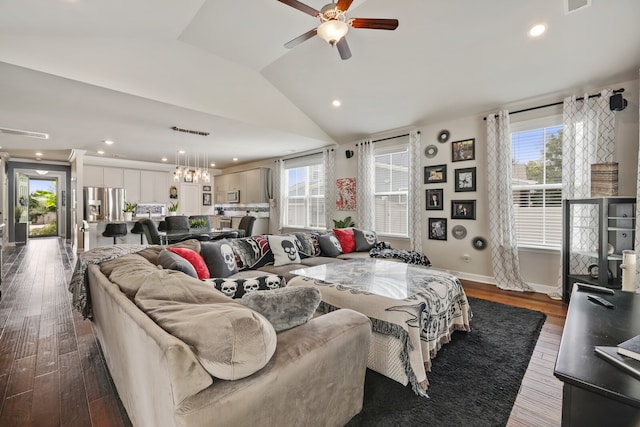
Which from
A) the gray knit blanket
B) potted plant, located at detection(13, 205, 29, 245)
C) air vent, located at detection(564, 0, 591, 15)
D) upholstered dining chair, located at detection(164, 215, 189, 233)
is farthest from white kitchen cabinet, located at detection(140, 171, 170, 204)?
air vent, located at detection(564, 0, 591, 15)

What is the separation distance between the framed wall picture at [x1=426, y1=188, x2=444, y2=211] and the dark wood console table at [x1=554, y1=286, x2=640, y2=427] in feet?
12.8

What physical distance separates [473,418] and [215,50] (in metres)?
4.82

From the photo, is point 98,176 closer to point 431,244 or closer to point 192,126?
point 192,126

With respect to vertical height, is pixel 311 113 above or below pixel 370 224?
above

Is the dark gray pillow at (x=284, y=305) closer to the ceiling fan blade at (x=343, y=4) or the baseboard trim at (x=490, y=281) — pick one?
the ceiling fan blade at (x=343, y=4)

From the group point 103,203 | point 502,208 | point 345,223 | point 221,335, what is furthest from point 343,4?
point 103,203

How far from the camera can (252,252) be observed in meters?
3.46

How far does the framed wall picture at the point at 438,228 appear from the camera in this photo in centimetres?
484

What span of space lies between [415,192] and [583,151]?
86.7 inches

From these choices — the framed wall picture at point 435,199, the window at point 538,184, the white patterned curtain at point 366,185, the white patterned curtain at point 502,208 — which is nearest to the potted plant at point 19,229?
the white patterned curtain at point 366,185

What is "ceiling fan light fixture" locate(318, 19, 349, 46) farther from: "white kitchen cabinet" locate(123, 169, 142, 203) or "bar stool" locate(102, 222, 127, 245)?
"white kitchen cabinet" locate(123, 169, 142, 203)

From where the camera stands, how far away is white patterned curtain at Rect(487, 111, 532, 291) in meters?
4.04

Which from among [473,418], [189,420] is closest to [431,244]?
[473,418]

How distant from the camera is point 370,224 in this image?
5.72 metres
